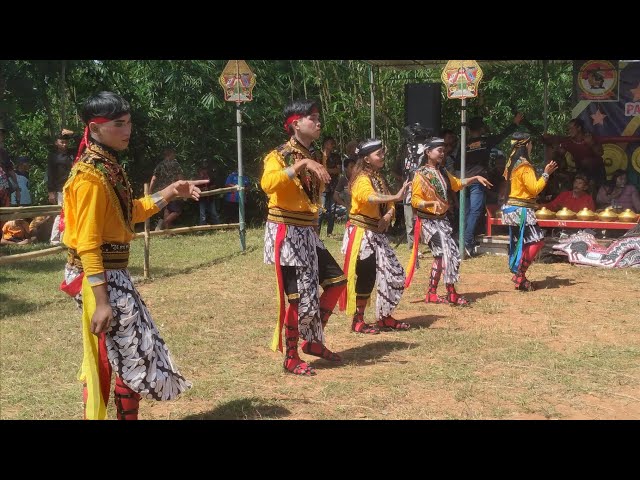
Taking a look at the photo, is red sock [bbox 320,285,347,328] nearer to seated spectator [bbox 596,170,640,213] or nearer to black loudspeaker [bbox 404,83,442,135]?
black loudspeaker [bbox 404,83,442,135]

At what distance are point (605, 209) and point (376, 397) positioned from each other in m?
7.36

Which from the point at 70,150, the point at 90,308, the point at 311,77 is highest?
the point at 311,77

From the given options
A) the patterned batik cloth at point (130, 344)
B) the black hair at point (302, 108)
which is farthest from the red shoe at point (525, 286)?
the patterned batik cloth at point (130, 344)

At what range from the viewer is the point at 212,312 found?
8078 millimetres

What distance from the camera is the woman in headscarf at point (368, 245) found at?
681cm

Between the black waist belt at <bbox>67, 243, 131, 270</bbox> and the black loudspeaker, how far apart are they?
919 centimetres

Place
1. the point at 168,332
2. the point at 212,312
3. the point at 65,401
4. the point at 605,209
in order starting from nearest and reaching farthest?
the point at 65,401
the point at 168,332
the point at 212,312
the point at 605,209

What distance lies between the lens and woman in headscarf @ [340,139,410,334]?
268 inches

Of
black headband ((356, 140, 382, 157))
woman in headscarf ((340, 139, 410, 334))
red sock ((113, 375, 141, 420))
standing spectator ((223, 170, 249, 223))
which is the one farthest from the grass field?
standing spectator ((223, 170, 249, 223))

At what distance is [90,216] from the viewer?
396cm

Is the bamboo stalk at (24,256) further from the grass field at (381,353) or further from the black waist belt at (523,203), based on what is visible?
the black waist belt at (523,203)

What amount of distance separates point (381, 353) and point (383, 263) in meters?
0.88

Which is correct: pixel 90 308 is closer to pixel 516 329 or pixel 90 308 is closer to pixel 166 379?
pixel 166 379

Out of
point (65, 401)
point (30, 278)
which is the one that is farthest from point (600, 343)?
point (30, 278)
